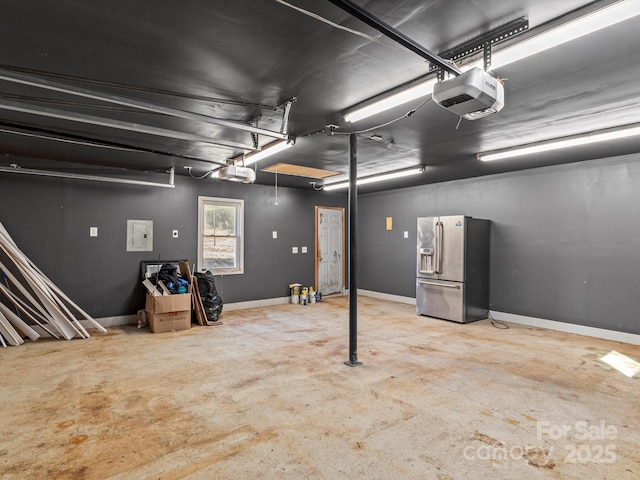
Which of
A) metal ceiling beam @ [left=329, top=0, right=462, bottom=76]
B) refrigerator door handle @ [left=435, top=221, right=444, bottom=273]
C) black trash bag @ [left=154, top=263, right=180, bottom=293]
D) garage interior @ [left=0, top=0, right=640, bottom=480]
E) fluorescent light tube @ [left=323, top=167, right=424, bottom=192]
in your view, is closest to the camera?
metal ceiling beam @ [left=329, top=0, right=462, bottom=76]

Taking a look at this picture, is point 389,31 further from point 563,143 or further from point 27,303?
point 27,303

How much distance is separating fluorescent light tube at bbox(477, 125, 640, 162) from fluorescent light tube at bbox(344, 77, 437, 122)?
240 centimetres

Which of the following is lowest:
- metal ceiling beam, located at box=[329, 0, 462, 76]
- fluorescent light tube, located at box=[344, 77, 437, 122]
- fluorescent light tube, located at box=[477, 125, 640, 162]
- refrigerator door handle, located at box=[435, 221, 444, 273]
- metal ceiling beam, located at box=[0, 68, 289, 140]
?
refrigerator door handle, located at box=[435, 221, 444, 273]

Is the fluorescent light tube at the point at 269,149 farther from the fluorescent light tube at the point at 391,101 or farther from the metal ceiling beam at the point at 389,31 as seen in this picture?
the metal ceiling beam at the point at 389,31

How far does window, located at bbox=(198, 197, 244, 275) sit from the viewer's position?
21.6 feet

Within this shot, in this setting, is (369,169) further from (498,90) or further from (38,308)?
(38,308)

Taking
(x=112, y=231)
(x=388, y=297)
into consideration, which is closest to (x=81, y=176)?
(x=112, y=231)

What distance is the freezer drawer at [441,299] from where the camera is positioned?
583 cm

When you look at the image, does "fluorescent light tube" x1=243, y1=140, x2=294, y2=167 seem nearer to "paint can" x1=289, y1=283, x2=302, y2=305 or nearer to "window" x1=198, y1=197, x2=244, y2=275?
"window" x1=198, y1=197, x2=244, y2=275

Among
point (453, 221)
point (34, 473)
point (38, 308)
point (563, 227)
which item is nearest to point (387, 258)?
point (453, 221)

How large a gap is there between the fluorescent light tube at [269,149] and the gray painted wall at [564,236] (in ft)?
13.5

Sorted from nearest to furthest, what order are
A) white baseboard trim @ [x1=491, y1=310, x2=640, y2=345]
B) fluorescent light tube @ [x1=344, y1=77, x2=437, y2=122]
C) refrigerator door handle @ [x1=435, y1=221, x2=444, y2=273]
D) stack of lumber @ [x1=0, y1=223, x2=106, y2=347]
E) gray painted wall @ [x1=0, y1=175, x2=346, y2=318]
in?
fluorescent light tube @ [x1=344, y1=77, x2=437, y2=122], stack of lumber @ [x1=0, y1=223, x2=106, y2=347], white baseboard trim @ [x1=491, y1=310, x2=640, y2=345], gray painted wall @ [x1=0, y1=175, x2=346, y2=318], refrigerator door handle @ [x1=435, y1=221, x2=444, y2=273]

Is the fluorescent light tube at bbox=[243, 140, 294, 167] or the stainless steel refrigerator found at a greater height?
the fluorescent light tube at bbox=[243, 140, 294, 167]

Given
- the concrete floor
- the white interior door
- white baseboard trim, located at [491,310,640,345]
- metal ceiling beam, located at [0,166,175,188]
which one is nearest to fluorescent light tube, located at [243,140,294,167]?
metal ceiling beam, located at [0,166,175,188]
